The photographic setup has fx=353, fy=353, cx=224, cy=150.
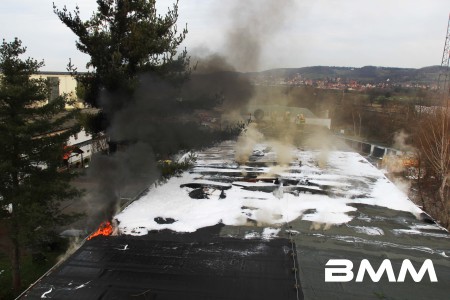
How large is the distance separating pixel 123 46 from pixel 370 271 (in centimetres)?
1100

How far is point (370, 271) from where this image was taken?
22.0ft

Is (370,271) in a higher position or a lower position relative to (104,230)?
lower

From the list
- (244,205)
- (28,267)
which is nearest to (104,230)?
(244,205)

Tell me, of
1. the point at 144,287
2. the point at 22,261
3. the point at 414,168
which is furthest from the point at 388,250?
the point at 414,168

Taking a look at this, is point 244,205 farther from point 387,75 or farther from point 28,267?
point 387,75

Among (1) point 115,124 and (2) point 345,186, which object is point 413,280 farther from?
(1) point 115,124

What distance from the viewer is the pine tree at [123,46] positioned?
40.7ft

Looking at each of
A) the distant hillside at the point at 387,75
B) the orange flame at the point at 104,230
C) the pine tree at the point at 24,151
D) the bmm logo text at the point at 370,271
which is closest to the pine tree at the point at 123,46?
the pine tree at the point at 24,151

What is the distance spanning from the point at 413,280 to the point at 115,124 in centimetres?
1084

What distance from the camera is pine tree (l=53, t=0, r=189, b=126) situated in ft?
40.7

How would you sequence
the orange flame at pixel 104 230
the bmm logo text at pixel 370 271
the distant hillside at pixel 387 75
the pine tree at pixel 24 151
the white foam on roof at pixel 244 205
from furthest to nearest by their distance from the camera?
the distant hillside at pixel 387 75, the pine tree at pixel 24 151, the white foam on roof at pixel 244 205, the orange flame at pixel 104 230, the bmm logo text at pixel 370 271

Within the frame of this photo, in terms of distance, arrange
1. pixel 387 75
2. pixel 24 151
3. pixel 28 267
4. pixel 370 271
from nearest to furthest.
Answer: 1. pixel 370 271
2. pixel 24 151
3. pixel 28 267
4. pixel 387 75

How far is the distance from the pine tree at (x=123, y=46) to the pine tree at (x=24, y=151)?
90.9 inches

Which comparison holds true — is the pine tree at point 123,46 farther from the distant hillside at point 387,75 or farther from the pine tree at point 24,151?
the distant hillside at point 387,75
